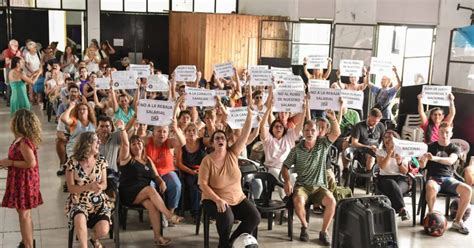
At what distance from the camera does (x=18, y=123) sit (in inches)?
189

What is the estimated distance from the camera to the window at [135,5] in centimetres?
1642

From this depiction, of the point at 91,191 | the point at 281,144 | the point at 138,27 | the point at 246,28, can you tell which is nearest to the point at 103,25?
the point at 138,27

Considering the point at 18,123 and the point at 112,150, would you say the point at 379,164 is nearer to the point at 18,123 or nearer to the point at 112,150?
the point at 112,150

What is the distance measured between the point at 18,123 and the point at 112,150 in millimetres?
1278

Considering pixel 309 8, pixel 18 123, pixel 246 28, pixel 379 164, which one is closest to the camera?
pixel 18 123

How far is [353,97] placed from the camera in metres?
7.05

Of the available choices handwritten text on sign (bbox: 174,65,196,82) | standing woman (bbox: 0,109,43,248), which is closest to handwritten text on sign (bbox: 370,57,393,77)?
handwritten text on sign (bbox: 174,65,196,82)

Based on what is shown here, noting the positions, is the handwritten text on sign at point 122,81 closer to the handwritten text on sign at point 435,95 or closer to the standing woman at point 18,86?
the standing woman at point 18,86

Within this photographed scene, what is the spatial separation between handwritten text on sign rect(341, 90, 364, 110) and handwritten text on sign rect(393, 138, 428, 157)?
1.03m

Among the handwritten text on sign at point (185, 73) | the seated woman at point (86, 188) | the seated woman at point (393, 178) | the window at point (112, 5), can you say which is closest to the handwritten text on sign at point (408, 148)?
the seated woman at point (393, 178)

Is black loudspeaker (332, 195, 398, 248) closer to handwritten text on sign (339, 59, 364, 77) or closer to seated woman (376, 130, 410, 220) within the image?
seated woman (376, 130, 410, 220)

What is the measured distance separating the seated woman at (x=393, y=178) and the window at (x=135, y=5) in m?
11.6

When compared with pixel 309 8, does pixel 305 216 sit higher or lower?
lower

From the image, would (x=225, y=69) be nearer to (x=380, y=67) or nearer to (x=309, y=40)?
(x=380, y=67)
